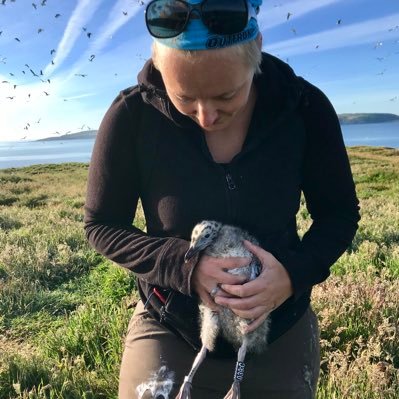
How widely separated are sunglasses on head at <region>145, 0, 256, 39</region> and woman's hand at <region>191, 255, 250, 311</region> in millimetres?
1115

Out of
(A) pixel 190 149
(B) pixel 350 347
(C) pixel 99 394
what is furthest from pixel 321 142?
(C) pixel 99 394

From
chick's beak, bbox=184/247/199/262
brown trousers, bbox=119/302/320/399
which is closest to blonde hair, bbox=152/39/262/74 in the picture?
chick's beak, bbox=184/247/199/262

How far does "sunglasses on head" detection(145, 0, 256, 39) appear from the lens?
7.33 feet

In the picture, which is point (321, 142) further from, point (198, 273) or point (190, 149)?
point (198, 273)

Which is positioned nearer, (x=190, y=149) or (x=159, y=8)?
(x=159, y=8)

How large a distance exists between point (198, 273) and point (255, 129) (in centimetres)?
86

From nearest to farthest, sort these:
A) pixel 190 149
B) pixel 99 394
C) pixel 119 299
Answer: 1. pixel 190 149
2. pixel 99 394
3. pixel 119 299

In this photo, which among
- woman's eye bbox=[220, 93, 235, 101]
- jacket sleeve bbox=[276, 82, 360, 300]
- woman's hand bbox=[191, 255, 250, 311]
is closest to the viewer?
woman's eye bbox=[220, 93, 235, 101]

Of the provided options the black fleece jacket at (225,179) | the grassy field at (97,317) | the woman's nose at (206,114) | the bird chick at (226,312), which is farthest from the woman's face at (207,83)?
the grassy field at (97,317)

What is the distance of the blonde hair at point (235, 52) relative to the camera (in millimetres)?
2238

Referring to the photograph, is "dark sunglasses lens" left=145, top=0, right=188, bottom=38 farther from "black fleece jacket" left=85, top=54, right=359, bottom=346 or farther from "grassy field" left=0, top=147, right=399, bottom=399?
"grassy field" left=0, top=147, right=399, bottom=399

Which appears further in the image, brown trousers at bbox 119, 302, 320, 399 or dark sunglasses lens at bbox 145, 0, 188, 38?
brown trousers at bbox 119, 302, 320, 399

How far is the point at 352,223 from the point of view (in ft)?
9.89

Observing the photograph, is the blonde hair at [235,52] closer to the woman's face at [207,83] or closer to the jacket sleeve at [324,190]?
the woman's face at [207,83]
